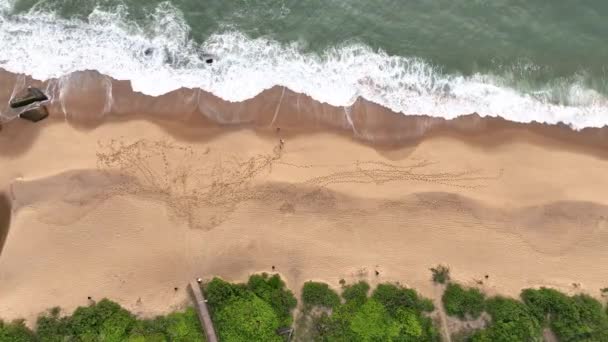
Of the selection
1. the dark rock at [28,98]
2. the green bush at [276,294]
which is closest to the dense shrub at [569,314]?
the green bush at [276,294]

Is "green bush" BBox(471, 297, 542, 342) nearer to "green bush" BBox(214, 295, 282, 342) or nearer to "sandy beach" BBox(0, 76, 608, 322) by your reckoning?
"sandy beach" BBox(0, 76, 608, 322)

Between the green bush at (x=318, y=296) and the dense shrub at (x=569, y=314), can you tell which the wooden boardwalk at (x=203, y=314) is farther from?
the dense shrub at (x=569, y=314)

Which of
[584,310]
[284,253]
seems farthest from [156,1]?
[584,310]

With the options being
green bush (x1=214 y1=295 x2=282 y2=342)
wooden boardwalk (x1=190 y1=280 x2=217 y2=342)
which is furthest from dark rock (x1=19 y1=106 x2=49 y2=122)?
green bush (x1=214 y1=295 x2=282 y2=342)

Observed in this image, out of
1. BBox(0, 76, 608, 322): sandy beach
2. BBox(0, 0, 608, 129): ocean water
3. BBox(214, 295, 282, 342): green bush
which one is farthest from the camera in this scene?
BBox(0, 0, 608, 129): ocean water

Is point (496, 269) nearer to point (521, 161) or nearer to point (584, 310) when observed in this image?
point (584, 310)
